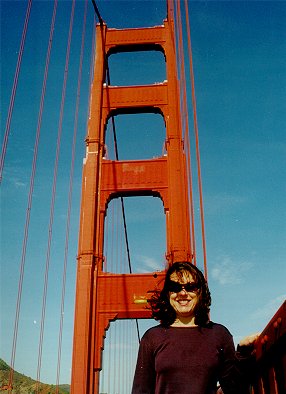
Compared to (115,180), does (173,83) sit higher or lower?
higher

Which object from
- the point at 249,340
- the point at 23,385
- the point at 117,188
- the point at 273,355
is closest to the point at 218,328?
the point at 249,340

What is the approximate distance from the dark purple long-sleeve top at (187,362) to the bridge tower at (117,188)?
9039 mm

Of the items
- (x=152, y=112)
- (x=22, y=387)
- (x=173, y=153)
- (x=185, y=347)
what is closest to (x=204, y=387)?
(x=185, y=347)

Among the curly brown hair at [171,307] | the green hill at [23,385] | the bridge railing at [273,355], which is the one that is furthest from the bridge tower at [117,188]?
the green hill at [23,385]

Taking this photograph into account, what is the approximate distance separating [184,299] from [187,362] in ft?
0.95

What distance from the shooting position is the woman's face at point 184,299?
1.81m

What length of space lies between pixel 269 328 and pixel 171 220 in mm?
10310

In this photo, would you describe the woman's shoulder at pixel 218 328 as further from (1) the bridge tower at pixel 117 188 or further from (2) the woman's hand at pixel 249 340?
(1) the bridge tower at pixel 117 188

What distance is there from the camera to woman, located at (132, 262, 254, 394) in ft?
5.33

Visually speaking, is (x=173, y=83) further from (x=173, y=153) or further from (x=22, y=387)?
(x=22, y=387)

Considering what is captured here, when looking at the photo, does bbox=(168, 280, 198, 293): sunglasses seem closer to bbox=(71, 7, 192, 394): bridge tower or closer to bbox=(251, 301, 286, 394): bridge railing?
bbox=(251, 301, 286, 394): bridge railing

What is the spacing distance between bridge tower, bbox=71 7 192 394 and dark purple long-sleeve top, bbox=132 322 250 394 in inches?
356

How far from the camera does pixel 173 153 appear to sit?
13000 mm

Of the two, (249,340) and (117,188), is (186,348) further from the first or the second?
(117,188)
